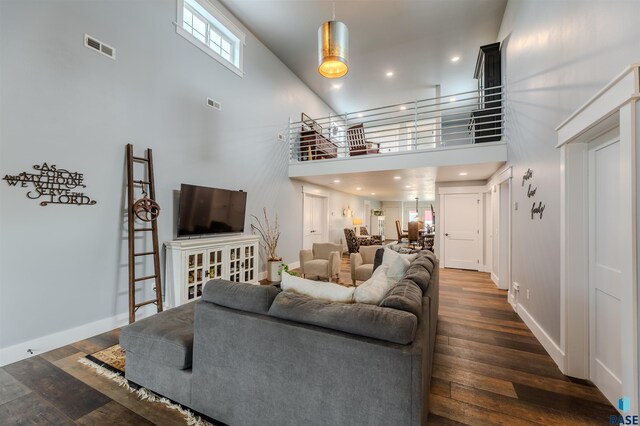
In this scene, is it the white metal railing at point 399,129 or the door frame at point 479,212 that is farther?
the door frame at point 479,212

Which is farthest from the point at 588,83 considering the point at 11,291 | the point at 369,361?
the point at 11,291

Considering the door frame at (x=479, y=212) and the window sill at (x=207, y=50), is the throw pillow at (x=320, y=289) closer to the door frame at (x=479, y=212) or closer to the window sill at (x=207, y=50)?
the window sill at (x=207, y=50)

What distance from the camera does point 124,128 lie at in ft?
10.3

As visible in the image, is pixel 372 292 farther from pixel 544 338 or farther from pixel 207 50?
pixel 207 50

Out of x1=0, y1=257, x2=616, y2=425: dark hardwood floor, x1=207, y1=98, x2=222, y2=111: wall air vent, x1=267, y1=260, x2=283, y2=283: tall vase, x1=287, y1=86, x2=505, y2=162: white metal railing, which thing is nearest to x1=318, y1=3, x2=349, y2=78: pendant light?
x1=287, y1=86, x2=505, y2=162: white metal railing

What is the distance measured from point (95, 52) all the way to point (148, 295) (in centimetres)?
290

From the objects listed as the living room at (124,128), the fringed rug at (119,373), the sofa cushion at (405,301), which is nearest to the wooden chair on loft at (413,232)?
the living room at (124,128)

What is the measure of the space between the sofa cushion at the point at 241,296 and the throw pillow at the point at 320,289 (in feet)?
0.45

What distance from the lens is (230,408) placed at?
1.63 m

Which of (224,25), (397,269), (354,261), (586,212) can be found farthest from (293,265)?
(586,212)

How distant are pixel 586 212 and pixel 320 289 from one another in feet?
7.53

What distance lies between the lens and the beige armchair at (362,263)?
4.58 m

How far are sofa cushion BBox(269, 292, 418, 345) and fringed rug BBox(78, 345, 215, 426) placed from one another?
96 cm

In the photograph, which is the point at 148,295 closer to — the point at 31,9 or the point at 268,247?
the point at 268,247
